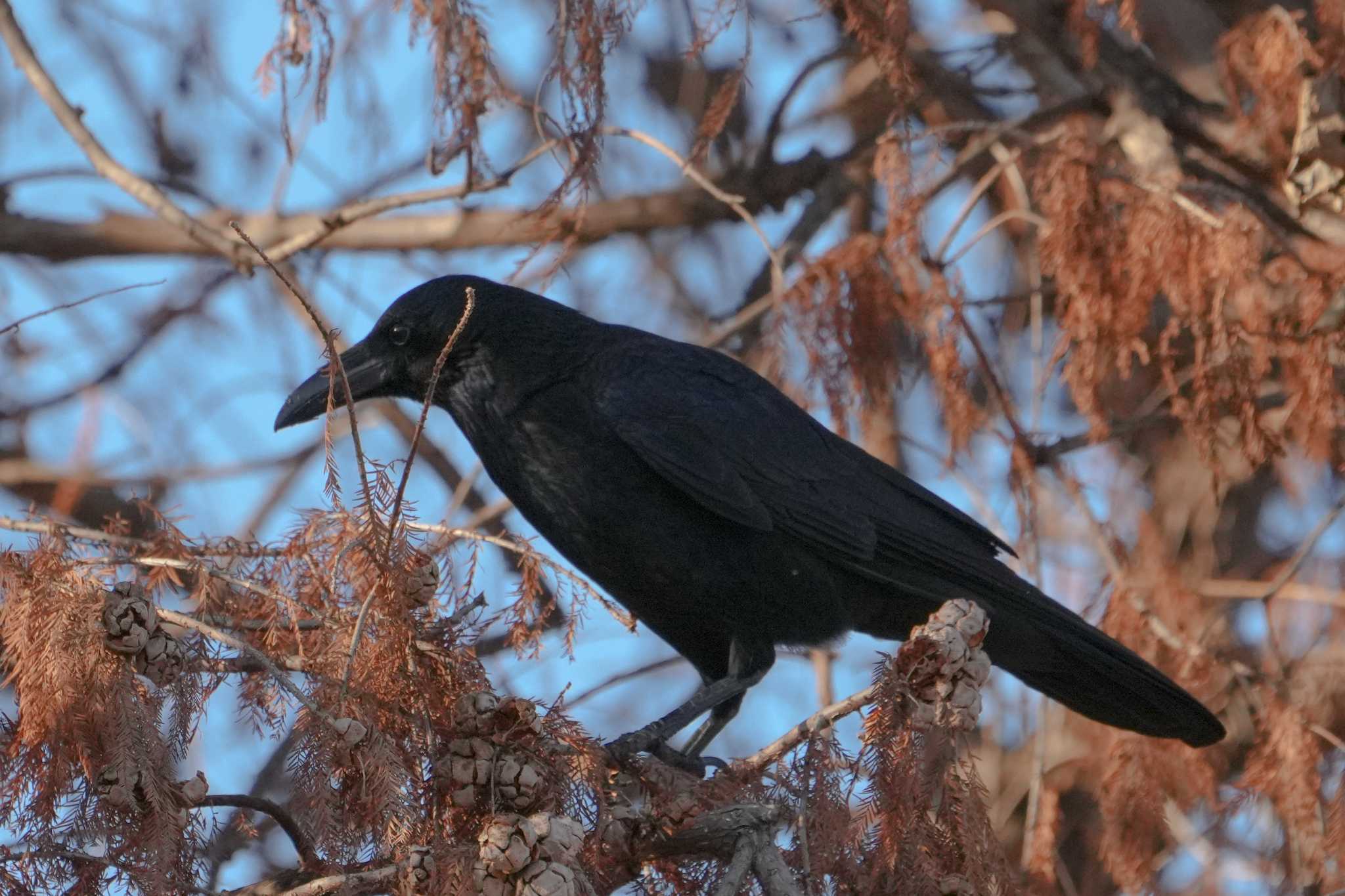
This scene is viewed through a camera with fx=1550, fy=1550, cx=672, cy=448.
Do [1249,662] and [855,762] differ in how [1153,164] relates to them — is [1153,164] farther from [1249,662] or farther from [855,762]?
[855,762]

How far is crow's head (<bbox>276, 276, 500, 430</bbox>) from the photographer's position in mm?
4777

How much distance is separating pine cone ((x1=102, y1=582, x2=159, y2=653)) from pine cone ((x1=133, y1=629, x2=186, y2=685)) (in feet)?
0.05

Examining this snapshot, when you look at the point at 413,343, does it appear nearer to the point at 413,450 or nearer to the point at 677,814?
the point at 677,814

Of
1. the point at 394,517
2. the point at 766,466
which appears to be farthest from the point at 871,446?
the point at 394,517

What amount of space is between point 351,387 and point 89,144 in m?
1.36

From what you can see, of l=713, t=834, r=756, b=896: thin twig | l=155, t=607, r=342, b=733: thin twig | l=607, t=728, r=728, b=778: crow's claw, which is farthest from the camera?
l=607, t=728, r=728, b=778: crow's claw

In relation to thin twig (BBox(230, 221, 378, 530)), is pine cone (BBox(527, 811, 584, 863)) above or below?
below

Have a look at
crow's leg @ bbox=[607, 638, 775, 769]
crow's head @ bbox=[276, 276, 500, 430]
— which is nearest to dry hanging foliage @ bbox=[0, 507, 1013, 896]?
crow's leg @ bbox=[607, 638, 775, 769]

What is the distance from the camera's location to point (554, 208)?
4.57 m

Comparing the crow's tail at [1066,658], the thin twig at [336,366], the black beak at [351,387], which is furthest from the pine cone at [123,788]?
the crow's tail at [1066,658]

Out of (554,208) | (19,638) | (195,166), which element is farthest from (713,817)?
(195,166)

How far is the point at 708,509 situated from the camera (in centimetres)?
451

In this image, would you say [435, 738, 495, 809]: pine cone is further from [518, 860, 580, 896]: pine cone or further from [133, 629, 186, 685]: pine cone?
[133, 629, 186, 685]: pine cone

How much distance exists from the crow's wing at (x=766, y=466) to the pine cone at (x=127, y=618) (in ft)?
6.39
